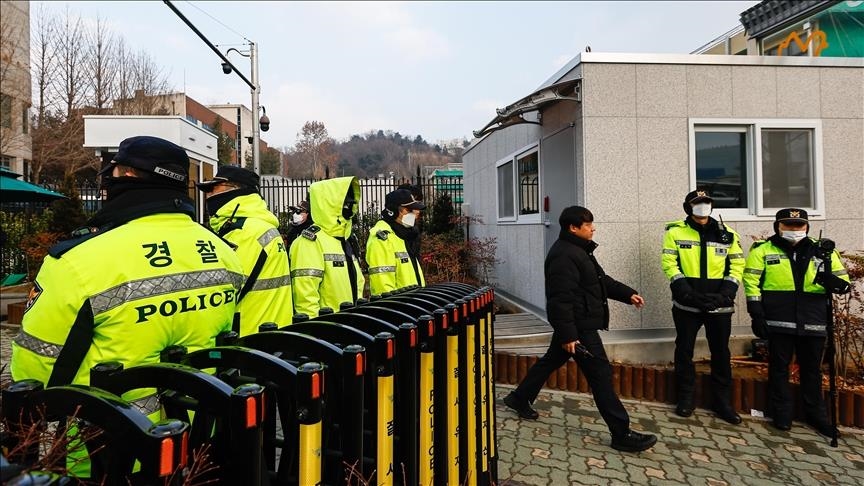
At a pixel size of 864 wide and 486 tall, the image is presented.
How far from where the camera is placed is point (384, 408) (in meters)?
1.80

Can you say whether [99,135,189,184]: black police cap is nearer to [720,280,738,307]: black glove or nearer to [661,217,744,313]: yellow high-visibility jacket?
[661,217,744,313]: yellow high-visibility jacket

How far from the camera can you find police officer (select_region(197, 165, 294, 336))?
3432mm

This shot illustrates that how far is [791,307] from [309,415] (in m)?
5.18

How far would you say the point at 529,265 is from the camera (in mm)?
8289

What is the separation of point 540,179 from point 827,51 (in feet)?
14.5

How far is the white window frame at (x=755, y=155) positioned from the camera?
6430 mm

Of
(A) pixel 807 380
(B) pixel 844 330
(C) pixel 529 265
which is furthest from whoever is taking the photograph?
(C) pixel 529 265

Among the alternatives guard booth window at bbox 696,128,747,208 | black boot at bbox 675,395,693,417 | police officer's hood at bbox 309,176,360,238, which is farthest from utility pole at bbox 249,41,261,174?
black boot at bbox 675,395,693,417

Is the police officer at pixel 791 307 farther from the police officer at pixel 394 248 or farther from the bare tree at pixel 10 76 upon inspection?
the bare tree at pixel 10 76

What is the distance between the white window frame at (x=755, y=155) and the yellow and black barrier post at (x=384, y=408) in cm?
577

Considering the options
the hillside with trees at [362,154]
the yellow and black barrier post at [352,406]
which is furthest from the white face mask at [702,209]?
the hillside with trees at [362,154]

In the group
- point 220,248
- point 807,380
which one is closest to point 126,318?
point 220,248

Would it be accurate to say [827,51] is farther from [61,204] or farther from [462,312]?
[61,204]

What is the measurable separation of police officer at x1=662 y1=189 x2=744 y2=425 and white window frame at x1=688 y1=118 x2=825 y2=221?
1.21 meters
